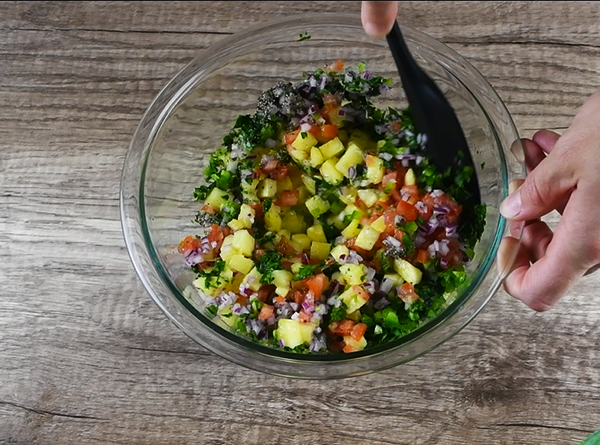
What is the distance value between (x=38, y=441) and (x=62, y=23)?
3.40ft

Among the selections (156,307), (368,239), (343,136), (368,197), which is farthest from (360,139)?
(156,307)

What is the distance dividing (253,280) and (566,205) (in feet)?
2.03

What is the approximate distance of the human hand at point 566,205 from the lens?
51.5 inches

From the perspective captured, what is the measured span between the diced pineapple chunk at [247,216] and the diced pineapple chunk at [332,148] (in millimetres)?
191

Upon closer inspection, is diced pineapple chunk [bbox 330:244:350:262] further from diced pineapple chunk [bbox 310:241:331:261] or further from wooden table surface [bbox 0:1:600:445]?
wooden table surface [bbox 0:1:600:445]

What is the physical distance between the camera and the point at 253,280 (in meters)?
1.45

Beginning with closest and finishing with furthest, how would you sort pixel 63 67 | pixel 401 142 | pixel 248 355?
pixel 248 355, pixel 401 142, pixel 63 67

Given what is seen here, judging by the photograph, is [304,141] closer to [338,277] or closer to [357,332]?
[338,277]

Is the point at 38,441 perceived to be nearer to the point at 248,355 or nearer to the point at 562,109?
the point at 248,355

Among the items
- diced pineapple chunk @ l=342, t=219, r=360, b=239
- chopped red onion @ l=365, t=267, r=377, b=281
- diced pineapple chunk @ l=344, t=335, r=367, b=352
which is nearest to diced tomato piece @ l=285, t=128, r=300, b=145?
diced pineapple chunk @ l=342, t=219, r=360, b=239

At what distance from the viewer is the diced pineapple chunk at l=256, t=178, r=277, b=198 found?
153 cm

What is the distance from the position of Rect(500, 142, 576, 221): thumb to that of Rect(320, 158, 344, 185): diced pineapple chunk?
341 mm

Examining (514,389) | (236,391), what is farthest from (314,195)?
(514,389)

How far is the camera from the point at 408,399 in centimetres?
158
